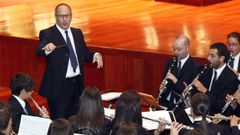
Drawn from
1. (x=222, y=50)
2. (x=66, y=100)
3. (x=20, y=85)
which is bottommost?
(x=66, y=100)

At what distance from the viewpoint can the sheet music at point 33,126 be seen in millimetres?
4587

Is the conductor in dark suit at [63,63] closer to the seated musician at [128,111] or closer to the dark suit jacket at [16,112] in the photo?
the dark suit jacket at [16,112]

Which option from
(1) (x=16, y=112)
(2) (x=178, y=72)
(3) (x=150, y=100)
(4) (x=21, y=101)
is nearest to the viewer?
(1) (x=16, y=112)

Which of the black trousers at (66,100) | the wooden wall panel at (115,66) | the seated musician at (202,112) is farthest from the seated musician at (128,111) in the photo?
the wooden wall panel at (115,66)

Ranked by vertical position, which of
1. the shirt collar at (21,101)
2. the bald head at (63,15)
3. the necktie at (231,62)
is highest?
the bald head at (63,15)

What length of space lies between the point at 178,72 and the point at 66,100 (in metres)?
1.04

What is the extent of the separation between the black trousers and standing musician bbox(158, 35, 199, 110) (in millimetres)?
787

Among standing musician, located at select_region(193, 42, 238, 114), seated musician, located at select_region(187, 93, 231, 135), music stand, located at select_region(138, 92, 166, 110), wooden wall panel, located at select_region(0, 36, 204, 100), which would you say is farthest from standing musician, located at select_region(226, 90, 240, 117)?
wooden wall panel, located at select_region(0, 36, 204, 100)

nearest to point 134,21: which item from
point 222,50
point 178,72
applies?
point 178,72

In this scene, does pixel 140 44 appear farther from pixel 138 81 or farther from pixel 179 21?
pixel 179 21

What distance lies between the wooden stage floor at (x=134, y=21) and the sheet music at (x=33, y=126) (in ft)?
9.01

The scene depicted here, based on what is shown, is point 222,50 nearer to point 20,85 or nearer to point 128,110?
point 128,110

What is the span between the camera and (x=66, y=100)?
6262 millimetres

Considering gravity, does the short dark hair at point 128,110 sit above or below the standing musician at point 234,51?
below
